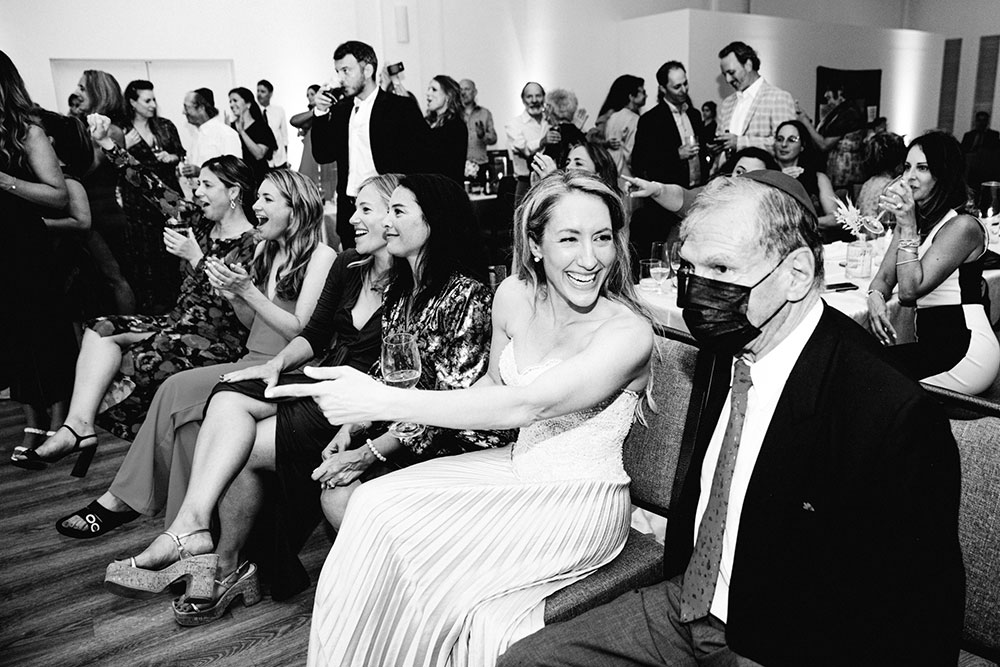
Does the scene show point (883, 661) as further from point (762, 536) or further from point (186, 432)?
point (186, 432)

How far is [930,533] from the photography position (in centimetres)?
116

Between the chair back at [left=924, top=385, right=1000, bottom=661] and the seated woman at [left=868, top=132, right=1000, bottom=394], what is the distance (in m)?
1.43

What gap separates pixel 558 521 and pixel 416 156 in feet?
11.9

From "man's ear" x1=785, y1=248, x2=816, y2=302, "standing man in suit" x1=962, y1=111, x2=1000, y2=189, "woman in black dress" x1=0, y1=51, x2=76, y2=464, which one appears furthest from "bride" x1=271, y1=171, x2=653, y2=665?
"standing man in suit" x1=962, y1=111, x2=1000, y2=189

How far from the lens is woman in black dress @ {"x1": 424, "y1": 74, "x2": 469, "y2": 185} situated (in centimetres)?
503

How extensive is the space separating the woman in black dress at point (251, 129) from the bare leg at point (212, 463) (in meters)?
5.10

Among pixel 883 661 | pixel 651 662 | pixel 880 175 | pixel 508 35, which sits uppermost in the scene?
pixel 508 35

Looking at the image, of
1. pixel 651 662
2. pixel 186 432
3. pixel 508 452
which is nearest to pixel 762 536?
pixel 651 662

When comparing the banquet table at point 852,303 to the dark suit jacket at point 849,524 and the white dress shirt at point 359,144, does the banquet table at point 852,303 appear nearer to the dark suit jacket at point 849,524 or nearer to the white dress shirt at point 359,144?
the dark suit jacket at point 849,524

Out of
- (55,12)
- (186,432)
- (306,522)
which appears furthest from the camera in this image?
(55,12)

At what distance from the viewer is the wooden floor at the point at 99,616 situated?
2.24m

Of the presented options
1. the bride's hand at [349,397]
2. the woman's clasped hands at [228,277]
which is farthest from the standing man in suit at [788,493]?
the woman's clasped hands at [228,277]

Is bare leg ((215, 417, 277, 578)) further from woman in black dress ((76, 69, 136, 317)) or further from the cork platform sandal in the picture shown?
woman in black dress ((76, 69, 136, 317))

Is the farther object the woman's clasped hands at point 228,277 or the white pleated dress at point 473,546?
the woman's clasped hands at point 228,277
